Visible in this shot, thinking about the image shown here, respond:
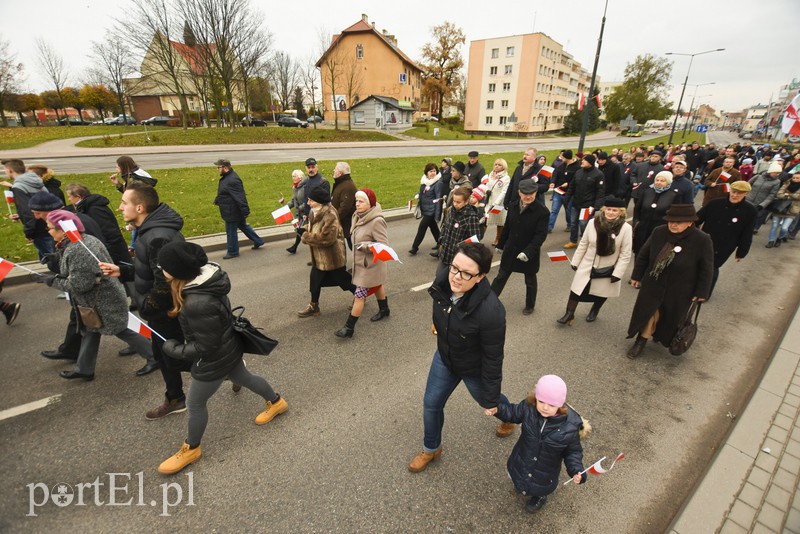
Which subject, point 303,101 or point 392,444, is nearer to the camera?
point 392,444

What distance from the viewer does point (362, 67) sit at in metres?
54.6

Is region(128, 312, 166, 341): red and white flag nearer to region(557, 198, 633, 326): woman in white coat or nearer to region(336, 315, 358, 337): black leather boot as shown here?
region(336, 315, 358, 337): black leather boot

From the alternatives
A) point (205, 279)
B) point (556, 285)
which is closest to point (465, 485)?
point (205, 279)

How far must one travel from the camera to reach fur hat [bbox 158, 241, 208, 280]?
250 cm

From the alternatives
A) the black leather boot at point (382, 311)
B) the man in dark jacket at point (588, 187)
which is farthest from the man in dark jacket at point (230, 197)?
the man in dark jacket at point (588, 187)

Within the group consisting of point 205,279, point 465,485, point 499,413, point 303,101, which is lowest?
point 465,485

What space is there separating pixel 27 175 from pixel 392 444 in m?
7.03

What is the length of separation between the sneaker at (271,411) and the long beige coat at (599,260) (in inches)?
158

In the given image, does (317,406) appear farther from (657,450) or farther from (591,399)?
(657,450)

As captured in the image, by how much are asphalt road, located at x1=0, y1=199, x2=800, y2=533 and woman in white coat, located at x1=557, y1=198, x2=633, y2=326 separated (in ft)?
2.15

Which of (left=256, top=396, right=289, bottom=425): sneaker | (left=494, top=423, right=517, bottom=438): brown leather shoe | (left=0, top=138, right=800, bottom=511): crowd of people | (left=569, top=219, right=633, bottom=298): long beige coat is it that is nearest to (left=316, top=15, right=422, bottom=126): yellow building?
(left=0, top=138, right=800, bottom=511): crowd of people

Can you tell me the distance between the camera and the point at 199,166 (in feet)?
59.1

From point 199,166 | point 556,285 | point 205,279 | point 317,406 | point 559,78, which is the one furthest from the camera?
point 559,78

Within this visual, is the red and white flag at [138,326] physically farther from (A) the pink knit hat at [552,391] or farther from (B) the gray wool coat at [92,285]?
(A) the pink knit hat at [552,391]
